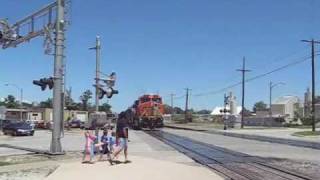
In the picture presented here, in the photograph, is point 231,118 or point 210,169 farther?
point 231,118

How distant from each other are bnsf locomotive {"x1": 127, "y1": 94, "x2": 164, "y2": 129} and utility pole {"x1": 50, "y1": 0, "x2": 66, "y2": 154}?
4427 centimetres

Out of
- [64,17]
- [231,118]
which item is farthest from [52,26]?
[231,118]

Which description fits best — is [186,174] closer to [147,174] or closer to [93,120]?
[147,174]

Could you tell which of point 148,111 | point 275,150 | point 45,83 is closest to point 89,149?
point 45,83

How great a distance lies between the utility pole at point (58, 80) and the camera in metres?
24.8

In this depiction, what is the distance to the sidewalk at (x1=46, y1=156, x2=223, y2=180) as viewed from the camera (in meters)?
17.0

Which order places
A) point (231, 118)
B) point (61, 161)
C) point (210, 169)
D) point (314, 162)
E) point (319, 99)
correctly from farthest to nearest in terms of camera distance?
point (319, 99) < point (231, 118) < point (314, 162) < point (61, 161) < point (210, 169)

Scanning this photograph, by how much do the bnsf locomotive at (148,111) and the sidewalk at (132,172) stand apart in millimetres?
49273

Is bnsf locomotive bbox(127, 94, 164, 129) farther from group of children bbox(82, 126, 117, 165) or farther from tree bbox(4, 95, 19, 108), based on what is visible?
tree bbox(4, 95, 19, 108)

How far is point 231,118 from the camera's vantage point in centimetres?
10231

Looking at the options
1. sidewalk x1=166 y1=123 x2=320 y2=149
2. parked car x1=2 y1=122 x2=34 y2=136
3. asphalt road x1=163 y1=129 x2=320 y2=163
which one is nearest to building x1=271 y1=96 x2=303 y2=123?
sidewalk x1=166 y1=123 x2=320 y2=149

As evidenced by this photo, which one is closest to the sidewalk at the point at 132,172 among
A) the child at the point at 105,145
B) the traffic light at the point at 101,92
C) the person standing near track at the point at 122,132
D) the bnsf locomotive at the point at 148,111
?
the person standing near track at the point at 122,132

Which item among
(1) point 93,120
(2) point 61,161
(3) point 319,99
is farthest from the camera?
(3) point 319,99

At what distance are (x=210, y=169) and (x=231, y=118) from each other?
82.4 meters
